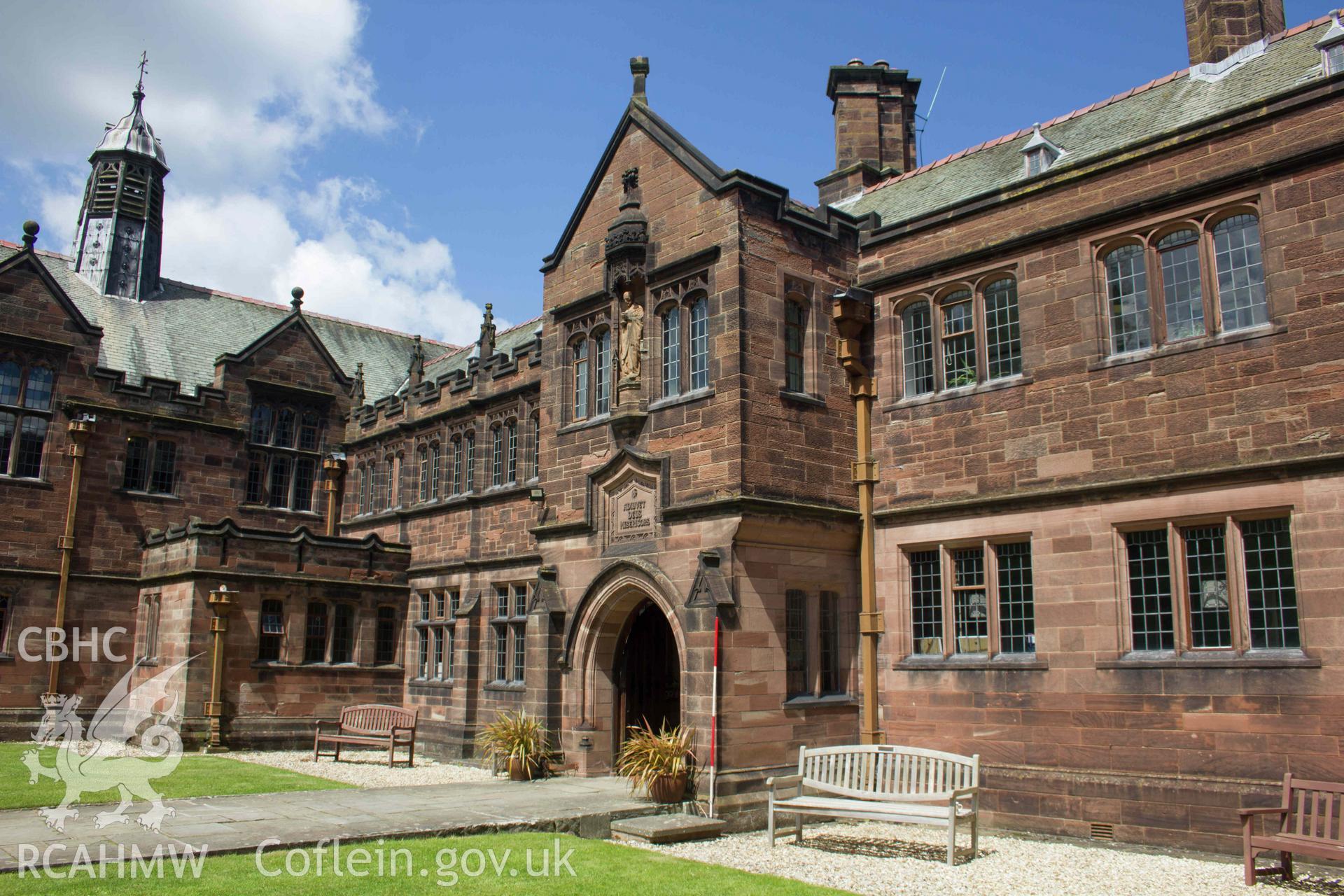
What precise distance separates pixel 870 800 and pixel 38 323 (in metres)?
25.1

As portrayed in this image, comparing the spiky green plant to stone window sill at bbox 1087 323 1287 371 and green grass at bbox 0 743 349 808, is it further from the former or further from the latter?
stone window sill at bbox 1087 323 1287 371

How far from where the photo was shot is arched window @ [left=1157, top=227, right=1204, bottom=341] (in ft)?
46.0

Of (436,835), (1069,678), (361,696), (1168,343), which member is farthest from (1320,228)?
(361,696)

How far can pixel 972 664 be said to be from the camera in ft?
50.1

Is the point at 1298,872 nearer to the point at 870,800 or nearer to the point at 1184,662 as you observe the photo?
the point at 1184,662

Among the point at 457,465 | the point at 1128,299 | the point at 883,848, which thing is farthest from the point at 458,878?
the point at 457,465

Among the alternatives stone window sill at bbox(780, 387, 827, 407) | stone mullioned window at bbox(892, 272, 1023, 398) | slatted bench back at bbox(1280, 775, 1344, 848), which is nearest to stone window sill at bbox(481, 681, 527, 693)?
stone window sill at bbox(780, 387, 827, 407)

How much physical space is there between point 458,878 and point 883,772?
594 centimetres

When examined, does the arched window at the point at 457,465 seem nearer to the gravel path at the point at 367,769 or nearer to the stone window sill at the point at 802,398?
the gravel path at the point at 367,769

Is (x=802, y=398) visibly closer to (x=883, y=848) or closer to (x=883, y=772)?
(x=883, y=772)

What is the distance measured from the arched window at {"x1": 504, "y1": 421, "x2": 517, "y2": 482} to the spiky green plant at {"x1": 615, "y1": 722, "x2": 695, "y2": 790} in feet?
36.7

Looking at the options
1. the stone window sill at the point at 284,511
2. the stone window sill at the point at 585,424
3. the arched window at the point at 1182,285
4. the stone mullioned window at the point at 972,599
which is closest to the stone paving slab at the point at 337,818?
the stone mullioned window at the point at 972,599

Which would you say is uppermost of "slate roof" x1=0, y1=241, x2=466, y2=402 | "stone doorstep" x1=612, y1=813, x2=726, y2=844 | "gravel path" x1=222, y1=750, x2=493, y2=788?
"slate roof" x1=0, y1=241, x2=466, y2=402

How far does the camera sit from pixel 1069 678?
14258 millimetres
